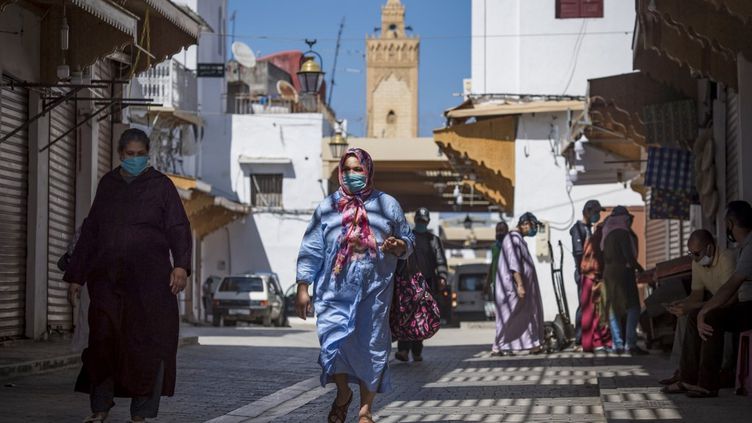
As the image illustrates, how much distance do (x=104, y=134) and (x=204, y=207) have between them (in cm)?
2342

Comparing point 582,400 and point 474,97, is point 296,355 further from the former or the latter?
point 474,97

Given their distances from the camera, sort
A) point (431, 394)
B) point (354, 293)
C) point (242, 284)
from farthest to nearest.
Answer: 1. point (242, 284)
2. point (431, 394)
3. point (354, 293)

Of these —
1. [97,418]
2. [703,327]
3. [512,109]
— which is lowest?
[97,418]

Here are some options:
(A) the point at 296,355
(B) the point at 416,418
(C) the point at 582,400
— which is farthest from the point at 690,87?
(B) the point at 416,418

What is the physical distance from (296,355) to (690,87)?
6.03 metres

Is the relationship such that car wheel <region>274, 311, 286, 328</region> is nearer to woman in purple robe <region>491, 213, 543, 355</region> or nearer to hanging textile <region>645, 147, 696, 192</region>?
hanging textile <region>645, 147, 696, 192</region>

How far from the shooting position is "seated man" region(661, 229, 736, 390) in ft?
31.6

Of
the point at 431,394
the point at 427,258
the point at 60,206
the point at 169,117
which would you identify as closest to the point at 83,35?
the point at 60,206

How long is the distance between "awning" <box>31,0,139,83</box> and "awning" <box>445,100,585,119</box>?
2066cm

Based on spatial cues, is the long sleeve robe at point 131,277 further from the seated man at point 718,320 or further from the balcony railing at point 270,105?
the balcony railing at point 270,105

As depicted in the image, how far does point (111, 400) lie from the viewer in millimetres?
7695

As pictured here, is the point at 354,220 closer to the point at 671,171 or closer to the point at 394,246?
the point at 394,246

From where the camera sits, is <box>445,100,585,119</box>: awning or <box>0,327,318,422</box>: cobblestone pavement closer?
<box>0,327,318,422</box>: cobblestone pavement

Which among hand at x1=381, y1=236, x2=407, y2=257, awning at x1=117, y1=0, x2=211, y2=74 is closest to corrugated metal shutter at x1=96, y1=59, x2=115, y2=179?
awning at x1=117, y1=0, x2=211, y2=74
